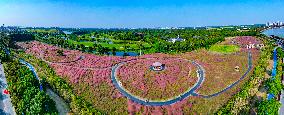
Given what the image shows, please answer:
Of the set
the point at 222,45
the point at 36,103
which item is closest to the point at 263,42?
the point at 222,45

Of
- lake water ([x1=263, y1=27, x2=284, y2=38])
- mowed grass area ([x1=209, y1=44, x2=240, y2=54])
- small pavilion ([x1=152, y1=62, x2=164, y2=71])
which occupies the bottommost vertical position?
small pavilion ([x1=152, y1=62, x2=164, y2=71])

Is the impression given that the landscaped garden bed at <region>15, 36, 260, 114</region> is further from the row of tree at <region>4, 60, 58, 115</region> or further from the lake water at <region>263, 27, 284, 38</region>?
the lake water at <region>263, 27, 284, 38</region>

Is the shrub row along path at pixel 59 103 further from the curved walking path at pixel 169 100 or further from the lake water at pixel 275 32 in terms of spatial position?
the lake water at pixel 275 32

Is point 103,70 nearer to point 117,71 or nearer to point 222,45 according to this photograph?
point 117,71

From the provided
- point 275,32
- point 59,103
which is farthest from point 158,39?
point 59,103

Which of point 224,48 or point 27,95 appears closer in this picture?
point 27,95

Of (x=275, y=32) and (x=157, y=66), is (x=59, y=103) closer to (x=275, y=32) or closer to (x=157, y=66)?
(x=157, y=66)

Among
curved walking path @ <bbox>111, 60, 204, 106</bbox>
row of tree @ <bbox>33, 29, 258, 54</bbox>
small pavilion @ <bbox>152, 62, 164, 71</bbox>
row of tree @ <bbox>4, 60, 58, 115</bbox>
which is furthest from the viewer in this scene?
row of tree @ <bbox>33, 29, 258, 54</bbox>

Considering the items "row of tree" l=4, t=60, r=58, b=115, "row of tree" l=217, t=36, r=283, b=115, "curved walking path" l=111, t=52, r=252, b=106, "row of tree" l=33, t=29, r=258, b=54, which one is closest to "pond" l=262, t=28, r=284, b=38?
"row of tree" l=33, t=29, r=258, b=54
